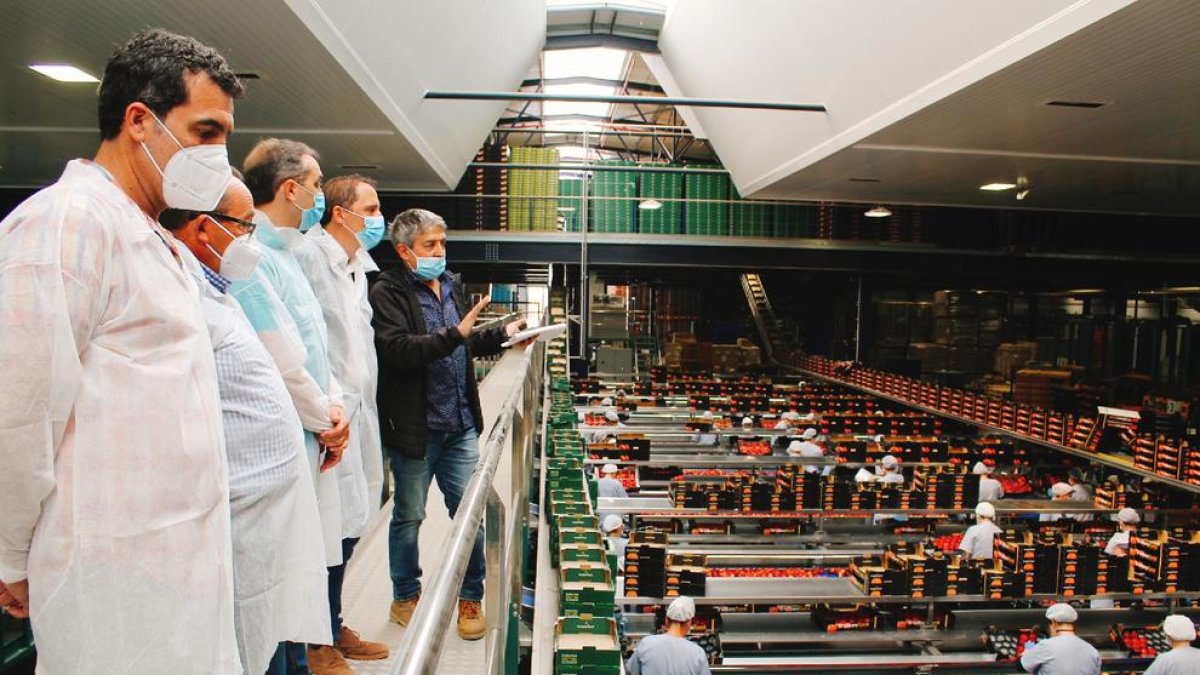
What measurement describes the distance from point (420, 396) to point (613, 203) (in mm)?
11679

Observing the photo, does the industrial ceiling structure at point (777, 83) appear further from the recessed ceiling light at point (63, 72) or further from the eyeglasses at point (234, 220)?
the eyeglasses at point (234, 220)

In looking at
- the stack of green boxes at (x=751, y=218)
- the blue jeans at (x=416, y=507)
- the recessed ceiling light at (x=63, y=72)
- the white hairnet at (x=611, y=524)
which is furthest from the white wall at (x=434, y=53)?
the stack of green boxes at (x=751, y=218)

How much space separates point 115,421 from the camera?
42.7 inches

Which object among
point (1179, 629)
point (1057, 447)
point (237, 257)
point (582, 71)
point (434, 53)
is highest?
point (582, 71)

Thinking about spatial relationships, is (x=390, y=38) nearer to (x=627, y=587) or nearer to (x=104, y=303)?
(x=627, y=587)

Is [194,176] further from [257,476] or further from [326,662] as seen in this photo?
[326,662]

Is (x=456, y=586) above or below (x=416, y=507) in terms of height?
above

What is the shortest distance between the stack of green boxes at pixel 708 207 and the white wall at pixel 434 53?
4001 millimetres

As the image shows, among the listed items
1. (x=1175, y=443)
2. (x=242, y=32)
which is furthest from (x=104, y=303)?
(x=1175, y=443)

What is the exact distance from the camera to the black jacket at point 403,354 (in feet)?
8.30

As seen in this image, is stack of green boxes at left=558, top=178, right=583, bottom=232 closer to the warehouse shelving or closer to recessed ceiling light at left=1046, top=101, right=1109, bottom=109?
the warehouse shelving

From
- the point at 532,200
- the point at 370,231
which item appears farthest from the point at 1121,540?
the point at 532,200

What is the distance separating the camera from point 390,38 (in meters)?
5.58

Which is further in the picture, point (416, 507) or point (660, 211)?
point (660, 211)
